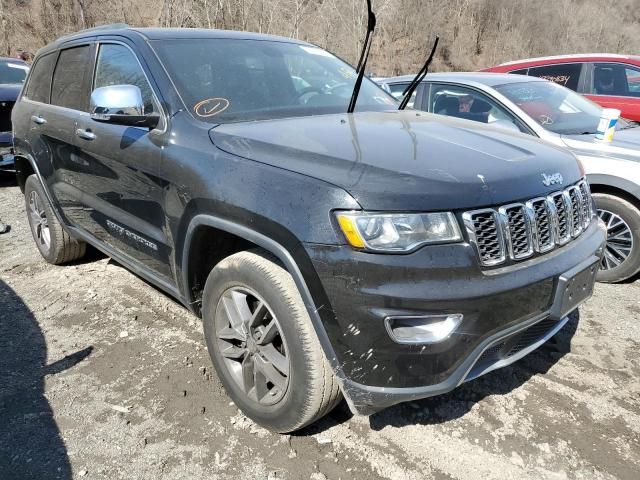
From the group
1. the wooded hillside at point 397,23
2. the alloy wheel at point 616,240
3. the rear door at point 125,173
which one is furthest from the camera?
the wooded hillside at point 397,23

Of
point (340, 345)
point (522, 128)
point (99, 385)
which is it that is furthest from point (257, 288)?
point (522, 128)

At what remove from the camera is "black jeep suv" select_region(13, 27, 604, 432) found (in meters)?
1.83

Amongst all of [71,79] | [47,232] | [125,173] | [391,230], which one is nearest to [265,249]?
[391,230]

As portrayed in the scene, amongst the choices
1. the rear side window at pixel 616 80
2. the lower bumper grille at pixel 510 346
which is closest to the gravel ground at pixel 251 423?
the lower bumper grille at pixel 510 346

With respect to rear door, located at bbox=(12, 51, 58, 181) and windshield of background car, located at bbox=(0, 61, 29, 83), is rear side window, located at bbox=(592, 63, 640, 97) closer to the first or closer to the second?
rear door, located at bbox=(12, 51, 58, 181)

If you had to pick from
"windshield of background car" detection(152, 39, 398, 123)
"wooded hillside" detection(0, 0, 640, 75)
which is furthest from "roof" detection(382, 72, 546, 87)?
"wooded hillside" detection(0, 0, 640, 75)

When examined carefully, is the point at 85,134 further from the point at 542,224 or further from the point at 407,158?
the point at 542,224

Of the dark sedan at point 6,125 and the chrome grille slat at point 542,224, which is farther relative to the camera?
the dark sedan at point 6,125

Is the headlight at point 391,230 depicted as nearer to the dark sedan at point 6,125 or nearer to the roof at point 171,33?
the roof at point 171,33

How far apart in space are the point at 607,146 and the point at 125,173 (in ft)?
11.8

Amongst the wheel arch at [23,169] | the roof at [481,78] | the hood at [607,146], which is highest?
the roof at [481,78]

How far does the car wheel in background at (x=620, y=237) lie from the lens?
12.8ft

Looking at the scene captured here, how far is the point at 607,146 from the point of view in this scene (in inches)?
162

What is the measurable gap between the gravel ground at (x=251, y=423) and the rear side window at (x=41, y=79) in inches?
71.7
